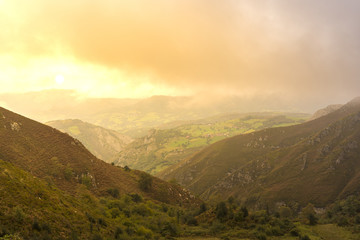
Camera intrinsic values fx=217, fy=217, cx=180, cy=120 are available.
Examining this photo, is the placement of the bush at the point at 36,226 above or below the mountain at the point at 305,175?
above

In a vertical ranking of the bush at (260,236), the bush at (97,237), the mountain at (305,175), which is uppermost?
the bush at (97,237)

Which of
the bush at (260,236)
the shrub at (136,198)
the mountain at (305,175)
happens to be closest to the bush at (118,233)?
the bush at (260,236)

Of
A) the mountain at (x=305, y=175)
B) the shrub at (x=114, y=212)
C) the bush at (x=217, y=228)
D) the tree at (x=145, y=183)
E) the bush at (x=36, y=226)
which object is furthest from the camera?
the mountain at (x=305, y=175)

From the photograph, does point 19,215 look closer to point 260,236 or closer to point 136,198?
point 260,236

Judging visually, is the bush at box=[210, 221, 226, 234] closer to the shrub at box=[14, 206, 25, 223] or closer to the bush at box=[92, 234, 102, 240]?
the bush at box=[92, 234, 102, 240]

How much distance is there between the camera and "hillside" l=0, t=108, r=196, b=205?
192 feet

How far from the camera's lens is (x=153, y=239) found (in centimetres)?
3484

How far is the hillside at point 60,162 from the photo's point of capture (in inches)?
2309

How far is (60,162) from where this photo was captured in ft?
219

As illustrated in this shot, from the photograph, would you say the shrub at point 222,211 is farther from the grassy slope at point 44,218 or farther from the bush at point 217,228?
the grassy slope at point 44,218

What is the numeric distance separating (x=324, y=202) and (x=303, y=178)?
27.7m

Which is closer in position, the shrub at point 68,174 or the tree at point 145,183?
the shrub at point 68,174

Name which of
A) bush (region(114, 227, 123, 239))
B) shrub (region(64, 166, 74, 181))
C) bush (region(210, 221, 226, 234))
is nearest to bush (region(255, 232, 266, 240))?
bush (region(210, 221, 226, 234))

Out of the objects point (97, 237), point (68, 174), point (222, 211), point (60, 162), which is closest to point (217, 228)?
point (222, 211)
